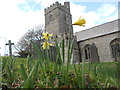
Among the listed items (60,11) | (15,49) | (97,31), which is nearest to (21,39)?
(15,49)

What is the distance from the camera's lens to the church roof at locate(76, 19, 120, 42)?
11.1 metres

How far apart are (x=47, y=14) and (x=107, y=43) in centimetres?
1191

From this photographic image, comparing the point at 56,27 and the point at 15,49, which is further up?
the point at 56,27

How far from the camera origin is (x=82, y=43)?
1248cm

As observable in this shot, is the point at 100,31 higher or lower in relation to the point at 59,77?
higher

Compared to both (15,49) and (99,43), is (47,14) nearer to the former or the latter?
(15,49)

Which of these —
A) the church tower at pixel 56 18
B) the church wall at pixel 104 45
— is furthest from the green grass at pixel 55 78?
the church tower at pixel 56 18

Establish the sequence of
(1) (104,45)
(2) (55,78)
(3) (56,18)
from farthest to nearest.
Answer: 1. (3) (56,18)
2. (1) (104,45)
3. (2) (55,78)

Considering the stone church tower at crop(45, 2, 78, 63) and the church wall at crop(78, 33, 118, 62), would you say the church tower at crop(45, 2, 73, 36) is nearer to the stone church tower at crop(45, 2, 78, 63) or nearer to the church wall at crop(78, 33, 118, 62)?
the stone church tower at crop(45, 2, 78, 63)

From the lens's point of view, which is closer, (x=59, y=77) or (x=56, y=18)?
(x=59, y=77)

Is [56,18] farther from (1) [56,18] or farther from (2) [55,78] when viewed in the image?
(2) [55,78]

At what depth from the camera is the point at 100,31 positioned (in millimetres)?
11773

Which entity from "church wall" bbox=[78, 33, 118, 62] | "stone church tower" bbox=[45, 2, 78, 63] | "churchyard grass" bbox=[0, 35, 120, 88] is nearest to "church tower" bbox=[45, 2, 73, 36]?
"stone church tower" bbox=[45, 2, 78, 63]

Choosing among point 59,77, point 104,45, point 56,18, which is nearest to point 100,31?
point 104,45
